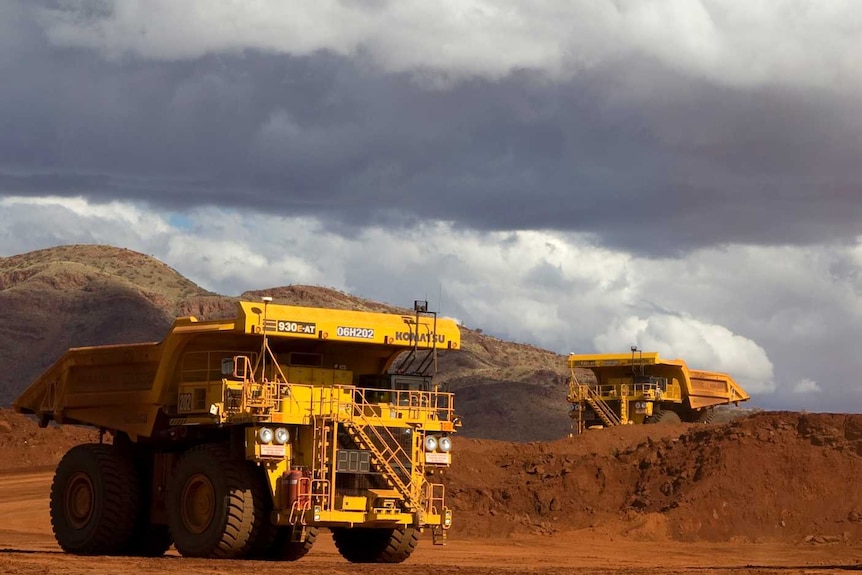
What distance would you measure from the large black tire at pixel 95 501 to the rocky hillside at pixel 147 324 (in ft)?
242

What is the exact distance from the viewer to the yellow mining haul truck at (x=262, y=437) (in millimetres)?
23953

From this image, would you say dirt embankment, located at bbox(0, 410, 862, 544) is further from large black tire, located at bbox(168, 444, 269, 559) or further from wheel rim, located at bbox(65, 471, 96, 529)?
large black tire, located at bbox(168, 444, 269, 559)

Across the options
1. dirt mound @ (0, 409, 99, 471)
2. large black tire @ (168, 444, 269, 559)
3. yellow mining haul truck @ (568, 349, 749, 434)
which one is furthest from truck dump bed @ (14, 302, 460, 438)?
yellow mining haul truck @ (568, 349, 749, 434)

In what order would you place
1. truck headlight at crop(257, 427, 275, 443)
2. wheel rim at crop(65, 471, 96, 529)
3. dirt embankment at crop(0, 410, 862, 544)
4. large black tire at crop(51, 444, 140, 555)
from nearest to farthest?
truck headlight at crop(257, 427, 275, 443), large black tire at crop(51, 444, 140, 555), wheel rim at crop(65, 471, 96, 529), dirt embankment at crop(0, 410, 862, 544)

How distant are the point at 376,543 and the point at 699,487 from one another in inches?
641

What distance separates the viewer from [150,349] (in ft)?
87.1

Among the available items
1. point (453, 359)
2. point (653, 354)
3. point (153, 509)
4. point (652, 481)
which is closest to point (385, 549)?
point (153, 509)

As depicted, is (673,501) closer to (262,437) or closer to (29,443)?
(262,437)

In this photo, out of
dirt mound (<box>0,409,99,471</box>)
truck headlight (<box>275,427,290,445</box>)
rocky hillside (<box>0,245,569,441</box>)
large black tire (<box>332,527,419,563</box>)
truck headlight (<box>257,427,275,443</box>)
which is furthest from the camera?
rocky hillside (<box>0,245,569,441</box>)

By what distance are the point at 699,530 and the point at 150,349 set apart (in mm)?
18100

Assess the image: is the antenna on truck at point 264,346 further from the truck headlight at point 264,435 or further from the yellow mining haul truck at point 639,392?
the yellow mining haul truck at point 639,392

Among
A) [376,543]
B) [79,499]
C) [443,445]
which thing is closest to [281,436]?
[443,445]

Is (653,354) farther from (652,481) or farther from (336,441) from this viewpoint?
(336,441)

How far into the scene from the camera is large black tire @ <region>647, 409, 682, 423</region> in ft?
207
